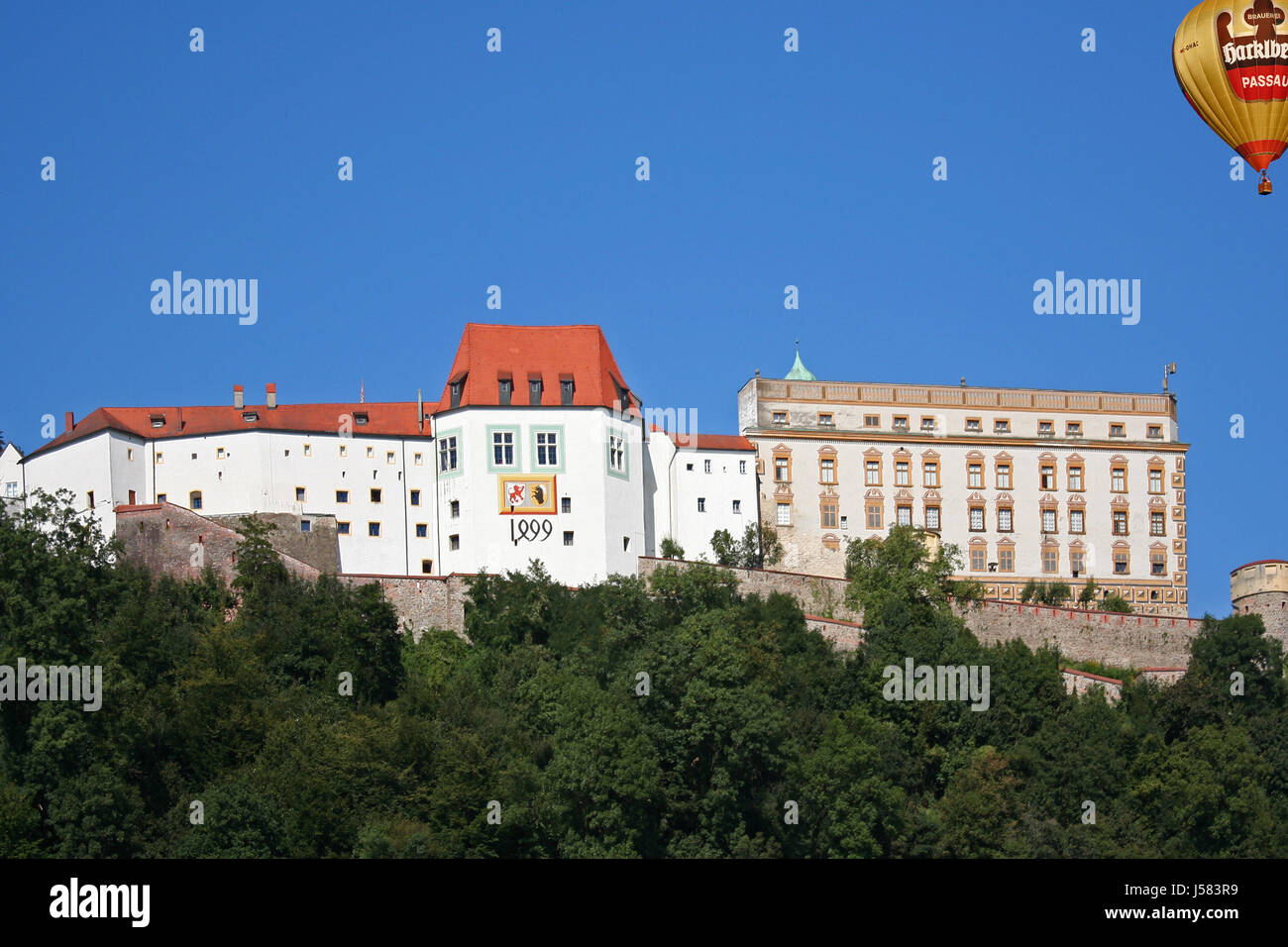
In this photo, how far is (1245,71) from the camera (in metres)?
54.5

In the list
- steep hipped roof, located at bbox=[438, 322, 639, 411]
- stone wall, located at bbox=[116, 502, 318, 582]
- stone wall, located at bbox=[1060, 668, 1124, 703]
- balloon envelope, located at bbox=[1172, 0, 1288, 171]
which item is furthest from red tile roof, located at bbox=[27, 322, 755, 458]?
balloon envelope, located at bbox=[1172, 0, 1288, 171]

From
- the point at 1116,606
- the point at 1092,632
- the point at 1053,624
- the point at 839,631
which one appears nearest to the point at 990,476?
the point at 1116,606

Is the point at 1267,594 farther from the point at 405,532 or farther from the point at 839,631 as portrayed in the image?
the point at 405,532

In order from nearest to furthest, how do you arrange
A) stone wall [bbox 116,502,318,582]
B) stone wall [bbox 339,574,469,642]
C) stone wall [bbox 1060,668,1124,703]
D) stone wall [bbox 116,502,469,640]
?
stone wall [bbox 1060,668,1124,703] → stone wall [bbox 116,502,318,582] → stone wall [bbox 116,502,469,640] → stone wall [bbox 339,574,469,642]

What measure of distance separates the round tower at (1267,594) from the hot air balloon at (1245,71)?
26671 millimetres

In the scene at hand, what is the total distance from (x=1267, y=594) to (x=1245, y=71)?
1137 inches

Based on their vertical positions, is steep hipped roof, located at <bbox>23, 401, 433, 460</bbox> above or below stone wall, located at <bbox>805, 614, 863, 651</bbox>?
above

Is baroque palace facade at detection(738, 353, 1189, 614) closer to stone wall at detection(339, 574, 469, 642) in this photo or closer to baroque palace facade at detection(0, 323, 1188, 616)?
baroque palace facade at detection(0, 323, 1188, 616)

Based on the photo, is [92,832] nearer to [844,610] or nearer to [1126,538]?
[844,610]

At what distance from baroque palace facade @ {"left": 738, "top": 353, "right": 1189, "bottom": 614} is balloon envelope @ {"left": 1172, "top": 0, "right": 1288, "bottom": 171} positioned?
1310 inches

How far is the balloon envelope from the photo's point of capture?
5444 centimetres

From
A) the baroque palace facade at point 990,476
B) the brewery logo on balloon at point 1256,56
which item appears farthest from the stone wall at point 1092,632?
the brewery logo on balloon at point 1256,56

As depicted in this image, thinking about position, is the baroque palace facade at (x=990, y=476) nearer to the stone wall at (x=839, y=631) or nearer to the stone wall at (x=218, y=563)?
the stone wall at (x=839, y=631)
